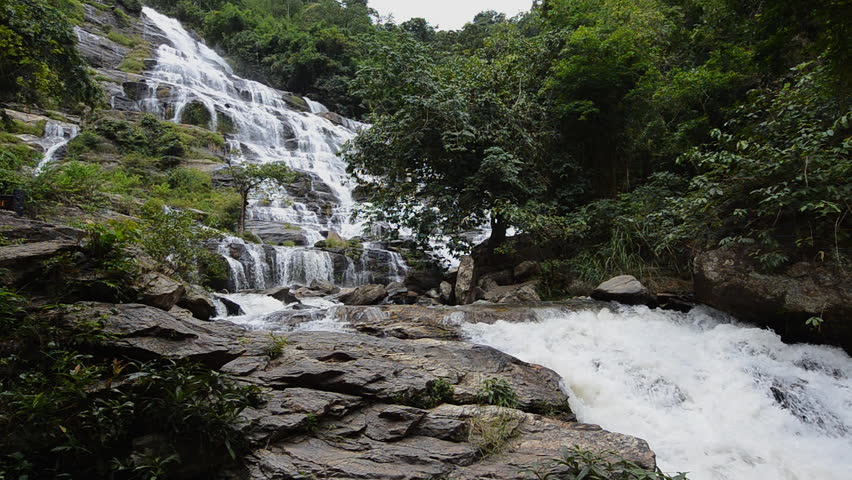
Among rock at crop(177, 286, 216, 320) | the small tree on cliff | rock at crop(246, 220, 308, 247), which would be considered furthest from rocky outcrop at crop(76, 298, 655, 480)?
rock at crop(246, 220, 308, 247)

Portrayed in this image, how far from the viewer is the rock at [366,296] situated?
10039 mm

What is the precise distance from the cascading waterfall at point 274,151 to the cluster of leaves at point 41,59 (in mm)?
5570

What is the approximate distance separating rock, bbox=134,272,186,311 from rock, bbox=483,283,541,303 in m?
6.49

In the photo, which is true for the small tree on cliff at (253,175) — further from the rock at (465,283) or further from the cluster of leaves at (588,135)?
the rock at (465,283)

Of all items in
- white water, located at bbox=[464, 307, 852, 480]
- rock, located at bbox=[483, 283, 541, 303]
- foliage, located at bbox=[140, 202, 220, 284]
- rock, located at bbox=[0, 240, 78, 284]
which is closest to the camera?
rock, located at bbox=[0, 240, 78, 284]

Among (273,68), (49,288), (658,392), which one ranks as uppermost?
(273,68)

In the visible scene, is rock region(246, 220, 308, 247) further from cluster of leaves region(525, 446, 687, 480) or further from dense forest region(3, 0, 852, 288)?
cluster of leaves region(525, 446, 687, 480)

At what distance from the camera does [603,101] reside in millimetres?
11039

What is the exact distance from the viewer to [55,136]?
1792cm

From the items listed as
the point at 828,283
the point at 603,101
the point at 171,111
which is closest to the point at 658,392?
the point at 828,283

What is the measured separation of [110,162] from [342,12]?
3570 centimetres

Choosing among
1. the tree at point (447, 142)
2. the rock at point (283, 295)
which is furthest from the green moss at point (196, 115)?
the rock at point (283, 295)

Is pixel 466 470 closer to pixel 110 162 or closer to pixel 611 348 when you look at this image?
pixel 611 348

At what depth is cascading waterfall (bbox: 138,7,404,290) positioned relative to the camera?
13141 mm
